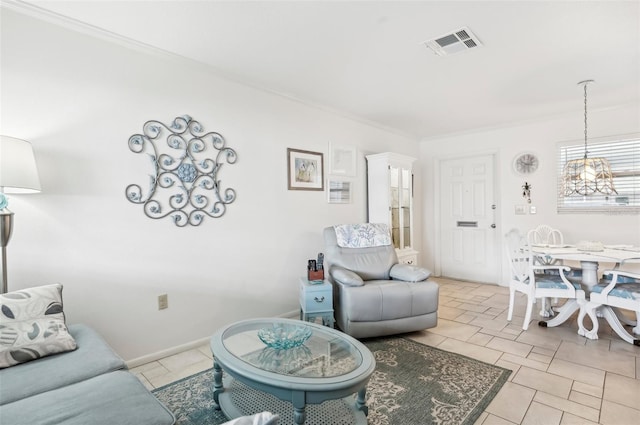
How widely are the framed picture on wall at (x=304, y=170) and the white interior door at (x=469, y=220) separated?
2585 mm

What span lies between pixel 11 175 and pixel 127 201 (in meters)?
0.73

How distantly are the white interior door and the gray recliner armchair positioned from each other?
7.56 feet

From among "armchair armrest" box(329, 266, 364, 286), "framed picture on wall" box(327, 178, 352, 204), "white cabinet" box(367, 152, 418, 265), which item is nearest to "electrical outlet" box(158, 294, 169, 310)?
"armchair armrest" box(329, 266, 364, 286)

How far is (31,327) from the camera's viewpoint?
1568 mm

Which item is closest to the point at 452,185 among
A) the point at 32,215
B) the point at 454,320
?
the point at 454,320

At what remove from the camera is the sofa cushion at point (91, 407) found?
1098 millimetres

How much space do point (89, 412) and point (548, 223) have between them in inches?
200

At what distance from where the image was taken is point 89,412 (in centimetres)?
113

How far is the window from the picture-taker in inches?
148

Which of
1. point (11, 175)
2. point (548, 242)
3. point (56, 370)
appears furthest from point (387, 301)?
point (548, 242)

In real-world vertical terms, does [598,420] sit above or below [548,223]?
below

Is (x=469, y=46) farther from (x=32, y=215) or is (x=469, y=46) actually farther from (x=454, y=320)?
(x=32, y=215)

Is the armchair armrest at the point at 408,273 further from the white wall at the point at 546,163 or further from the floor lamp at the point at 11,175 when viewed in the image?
the floor lamp at the point at 11,175

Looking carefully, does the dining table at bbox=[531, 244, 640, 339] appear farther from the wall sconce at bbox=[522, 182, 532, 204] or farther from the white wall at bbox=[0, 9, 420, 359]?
the white wall at bbox=[0, 9, 420, 359]
